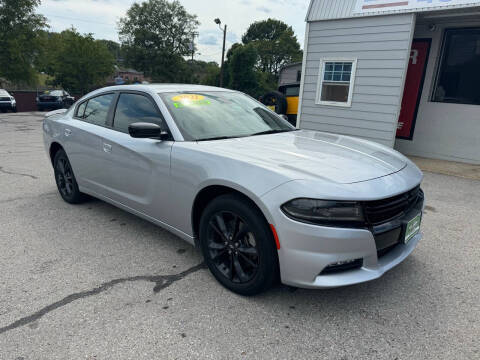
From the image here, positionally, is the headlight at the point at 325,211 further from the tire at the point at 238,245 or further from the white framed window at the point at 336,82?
the white framed window at the point at 336,82

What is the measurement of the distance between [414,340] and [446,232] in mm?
2148

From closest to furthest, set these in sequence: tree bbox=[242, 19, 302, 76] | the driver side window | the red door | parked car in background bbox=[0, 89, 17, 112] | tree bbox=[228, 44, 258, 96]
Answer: the driver side window, the red door, parked car in background bbox=[0, 89, 17, 112], tree bbox=[228, 44, 258, 96], tree bbox=[242, 19, 302, 76]

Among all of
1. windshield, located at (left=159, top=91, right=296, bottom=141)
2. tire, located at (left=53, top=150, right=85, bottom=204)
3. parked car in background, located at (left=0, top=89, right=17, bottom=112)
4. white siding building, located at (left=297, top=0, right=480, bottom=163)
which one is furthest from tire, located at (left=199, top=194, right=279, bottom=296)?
parked car in background, located at (left=0, top=89, right=17, bottom=112)

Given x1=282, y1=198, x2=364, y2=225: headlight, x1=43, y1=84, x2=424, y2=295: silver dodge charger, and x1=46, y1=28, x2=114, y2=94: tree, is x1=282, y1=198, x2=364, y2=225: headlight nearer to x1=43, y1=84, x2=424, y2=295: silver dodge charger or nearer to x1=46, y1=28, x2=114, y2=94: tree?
x1=43, y1=84, x2=424, y2=295: silver dodge charger

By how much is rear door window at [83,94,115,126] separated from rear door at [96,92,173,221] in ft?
0.64

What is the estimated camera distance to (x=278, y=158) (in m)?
2.51

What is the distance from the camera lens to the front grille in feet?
7.27

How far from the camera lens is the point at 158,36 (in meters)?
51.3

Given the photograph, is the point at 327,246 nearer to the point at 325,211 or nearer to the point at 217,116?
the point at 325,211

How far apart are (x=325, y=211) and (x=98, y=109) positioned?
3080 millimetres

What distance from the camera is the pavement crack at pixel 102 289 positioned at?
231cm

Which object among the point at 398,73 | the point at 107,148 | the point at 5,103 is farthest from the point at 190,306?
the point at 5,103

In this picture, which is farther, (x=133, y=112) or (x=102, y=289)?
(x=133, y=112)

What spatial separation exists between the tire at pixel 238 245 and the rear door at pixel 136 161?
0.57 meters
